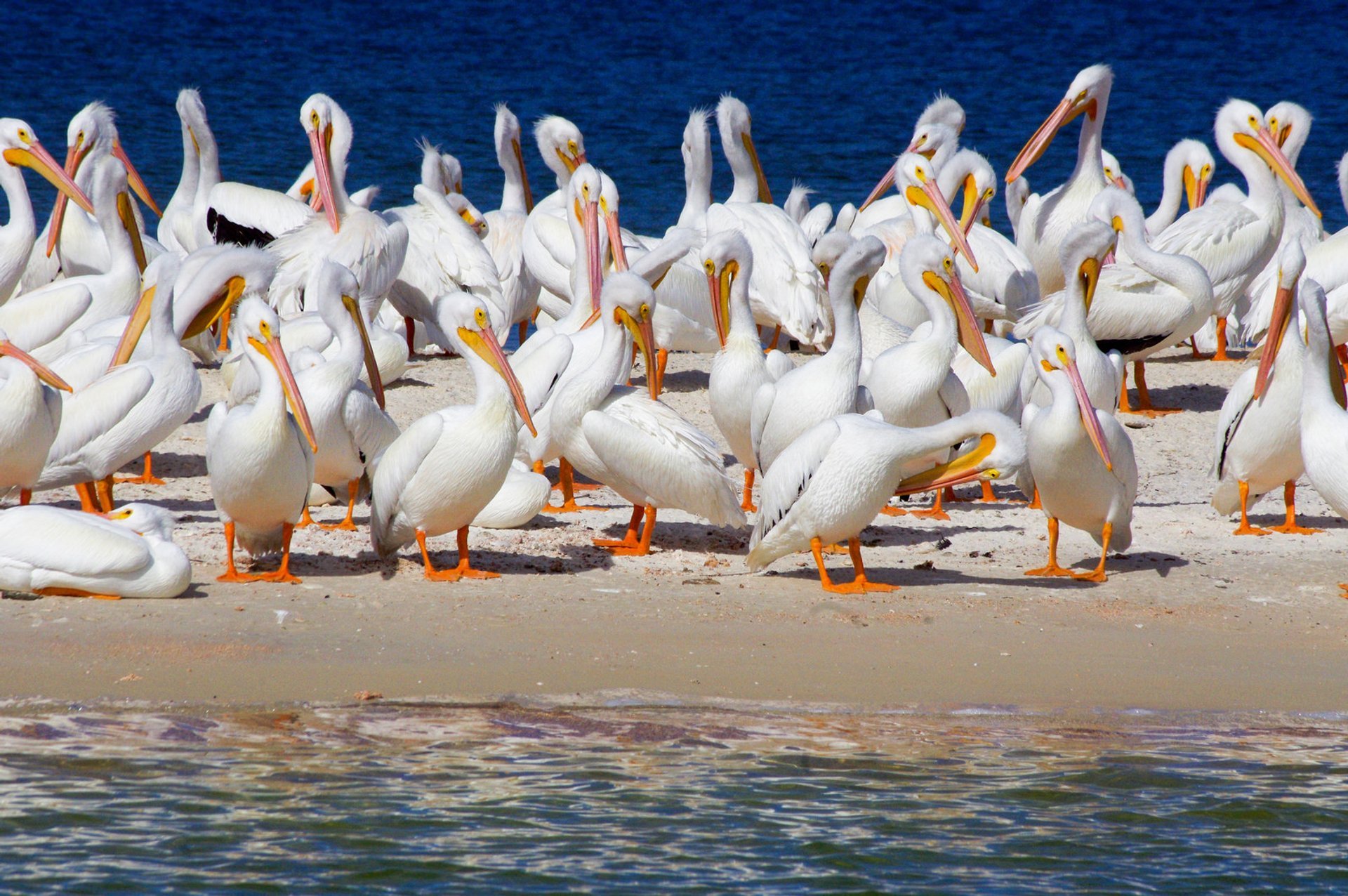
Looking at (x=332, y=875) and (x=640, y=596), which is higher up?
(x=640, y=596)

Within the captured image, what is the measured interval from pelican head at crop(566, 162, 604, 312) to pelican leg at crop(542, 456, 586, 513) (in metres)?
1.64

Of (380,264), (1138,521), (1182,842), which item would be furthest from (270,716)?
(380,264)

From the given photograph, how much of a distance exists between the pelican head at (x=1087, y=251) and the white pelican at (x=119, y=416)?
147 inches

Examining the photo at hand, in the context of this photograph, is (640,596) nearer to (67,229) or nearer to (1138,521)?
(1138,521)

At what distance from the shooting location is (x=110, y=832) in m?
4.04

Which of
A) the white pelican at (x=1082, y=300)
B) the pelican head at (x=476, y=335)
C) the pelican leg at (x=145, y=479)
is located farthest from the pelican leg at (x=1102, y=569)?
the pelican leg at (x=145, y=479)

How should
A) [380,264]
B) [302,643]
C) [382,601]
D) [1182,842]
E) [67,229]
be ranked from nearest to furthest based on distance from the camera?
[1182,842]
[302,643]
[382,601]
[380,264]
[67,229]

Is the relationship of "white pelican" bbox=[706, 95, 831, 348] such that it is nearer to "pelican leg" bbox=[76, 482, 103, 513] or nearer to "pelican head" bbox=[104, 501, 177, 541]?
"pelican leg" bbox=[76, 482, 103, 513]

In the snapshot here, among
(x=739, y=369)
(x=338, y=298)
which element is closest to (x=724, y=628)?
(x=739, y=369)

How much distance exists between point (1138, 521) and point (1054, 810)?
3.30 m

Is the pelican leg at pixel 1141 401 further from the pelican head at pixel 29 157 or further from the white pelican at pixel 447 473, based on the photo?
the pelican head at pixel 29 157

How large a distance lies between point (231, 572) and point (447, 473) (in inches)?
30.9

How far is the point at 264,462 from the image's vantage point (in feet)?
18.9

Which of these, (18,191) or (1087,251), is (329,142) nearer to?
(18,191)
